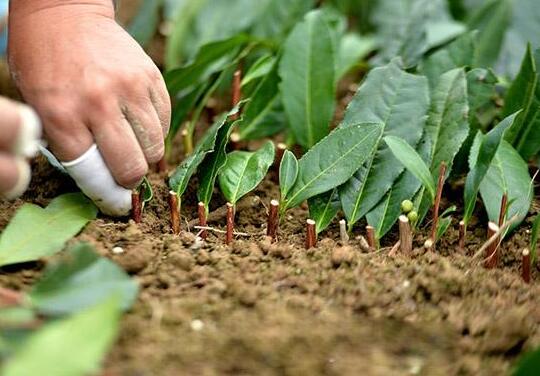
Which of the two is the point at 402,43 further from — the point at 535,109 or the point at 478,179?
the point at 478,179

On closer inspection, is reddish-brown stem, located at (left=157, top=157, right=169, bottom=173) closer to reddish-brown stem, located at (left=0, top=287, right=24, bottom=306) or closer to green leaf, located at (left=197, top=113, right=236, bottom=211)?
A: green leaf, located at (left=197, top=113, right=236, bottom=211)

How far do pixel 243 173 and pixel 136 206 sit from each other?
0.46ft

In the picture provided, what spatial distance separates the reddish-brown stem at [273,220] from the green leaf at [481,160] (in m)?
0.22

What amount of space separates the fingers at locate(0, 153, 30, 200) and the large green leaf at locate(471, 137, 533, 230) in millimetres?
503

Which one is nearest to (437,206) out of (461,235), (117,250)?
(461,235)

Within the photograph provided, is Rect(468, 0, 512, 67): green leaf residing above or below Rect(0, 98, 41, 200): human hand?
below

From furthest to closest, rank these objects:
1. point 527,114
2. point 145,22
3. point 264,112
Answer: point 145,22 < point 264,112 < point 527,114

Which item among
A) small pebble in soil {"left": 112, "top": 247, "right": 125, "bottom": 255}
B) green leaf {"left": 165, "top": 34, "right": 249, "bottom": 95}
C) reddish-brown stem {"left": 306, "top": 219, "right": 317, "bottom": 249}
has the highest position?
green leaf {"left": 165, "top": 34, "right": 249, "bottom": 95}

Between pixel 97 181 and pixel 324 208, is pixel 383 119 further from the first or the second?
pixel 97 181

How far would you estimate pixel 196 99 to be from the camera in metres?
1.17

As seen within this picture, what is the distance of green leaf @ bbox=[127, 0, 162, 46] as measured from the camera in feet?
4.72

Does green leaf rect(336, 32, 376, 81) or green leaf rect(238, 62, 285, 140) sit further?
green leaf rect(336, 32, 376, 81)

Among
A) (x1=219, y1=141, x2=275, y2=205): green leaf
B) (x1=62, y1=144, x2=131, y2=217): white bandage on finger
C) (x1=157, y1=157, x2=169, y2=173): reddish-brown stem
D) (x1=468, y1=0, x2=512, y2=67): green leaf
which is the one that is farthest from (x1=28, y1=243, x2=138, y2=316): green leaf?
(x1=468, y1=0, x2=512, y2=67): green leaf

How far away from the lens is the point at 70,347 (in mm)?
545
